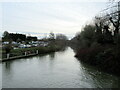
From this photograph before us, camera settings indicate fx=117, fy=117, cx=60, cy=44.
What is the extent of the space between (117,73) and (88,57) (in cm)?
485

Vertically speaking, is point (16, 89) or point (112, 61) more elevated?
point (112, 61)

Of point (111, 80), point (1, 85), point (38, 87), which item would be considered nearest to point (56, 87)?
point (38, 87)

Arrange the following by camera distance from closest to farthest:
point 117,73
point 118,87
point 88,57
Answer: point 118,87, point 117,73, point 88,57

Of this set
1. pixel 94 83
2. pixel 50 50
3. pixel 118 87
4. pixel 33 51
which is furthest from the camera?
pixel 50 50

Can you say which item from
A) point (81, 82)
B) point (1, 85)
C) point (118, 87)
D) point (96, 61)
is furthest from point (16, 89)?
point (96, 61)

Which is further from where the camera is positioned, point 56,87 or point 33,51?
point 33,51

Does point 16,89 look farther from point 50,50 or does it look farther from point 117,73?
point 50,50

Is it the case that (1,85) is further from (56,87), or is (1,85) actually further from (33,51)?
(33,51)

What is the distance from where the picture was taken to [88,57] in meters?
13.5

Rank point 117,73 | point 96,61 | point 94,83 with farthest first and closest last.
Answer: point 96,61, point 117,73, point 94,83

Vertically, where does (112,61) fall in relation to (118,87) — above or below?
above

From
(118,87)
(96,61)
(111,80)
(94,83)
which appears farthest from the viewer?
(96,61)

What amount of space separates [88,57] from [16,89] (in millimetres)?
9235

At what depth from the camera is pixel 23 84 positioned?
22.7 feet
